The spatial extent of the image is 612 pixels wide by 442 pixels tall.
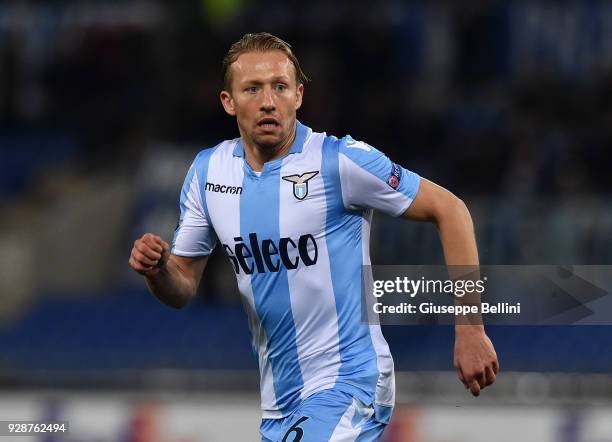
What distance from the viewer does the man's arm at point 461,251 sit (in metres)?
4.68

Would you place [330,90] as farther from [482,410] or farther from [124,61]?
[482,410]

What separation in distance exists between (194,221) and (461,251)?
111 centimetres

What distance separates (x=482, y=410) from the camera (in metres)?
8.38

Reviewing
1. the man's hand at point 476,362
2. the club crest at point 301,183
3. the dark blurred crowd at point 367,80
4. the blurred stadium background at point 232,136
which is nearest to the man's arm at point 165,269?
the club crest at point 301,183

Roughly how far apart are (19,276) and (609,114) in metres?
6.30

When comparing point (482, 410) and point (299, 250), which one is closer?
point (299, 250)

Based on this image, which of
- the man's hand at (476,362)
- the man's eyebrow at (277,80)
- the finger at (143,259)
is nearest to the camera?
the man's hand at (476,362)

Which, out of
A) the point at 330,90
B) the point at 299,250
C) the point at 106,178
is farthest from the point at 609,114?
the point at 299,250

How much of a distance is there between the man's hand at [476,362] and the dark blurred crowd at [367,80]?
7361mm

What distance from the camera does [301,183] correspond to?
16.5 ft

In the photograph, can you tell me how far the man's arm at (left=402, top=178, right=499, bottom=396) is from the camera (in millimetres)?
4676

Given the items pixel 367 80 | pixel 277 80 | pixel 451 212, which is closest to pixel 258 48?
pixel 277 80

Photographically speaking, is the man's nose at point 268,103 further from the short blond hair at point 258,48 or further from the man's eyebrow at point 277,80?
the short blond hair at point 258,48

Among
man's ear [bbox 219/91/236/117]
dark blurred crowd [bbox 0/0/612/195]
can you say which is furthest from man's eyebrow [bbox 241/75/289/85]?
dark blurred crowd [bbox 0/0/612/195]
